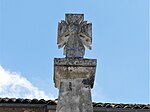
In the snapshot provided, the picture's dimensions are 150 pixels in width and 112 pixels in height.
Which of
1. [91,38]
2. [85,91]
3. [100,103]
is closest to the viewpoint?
[85,91]

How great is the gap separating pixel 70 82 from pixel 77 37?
75cm

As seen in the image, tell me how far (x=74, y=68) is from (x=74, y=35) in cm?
58

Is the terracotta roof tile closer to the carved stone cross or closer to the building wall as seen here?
the building wall

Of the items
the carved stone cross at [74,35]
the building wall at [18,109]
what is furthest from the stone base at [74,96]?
the building wall at [18,109]

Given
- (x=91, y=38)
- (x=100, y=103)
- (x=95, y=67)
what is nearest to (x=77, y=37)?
(x=91, y=38)

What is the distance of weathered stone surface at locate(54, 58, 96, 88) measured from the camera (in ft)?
19.2

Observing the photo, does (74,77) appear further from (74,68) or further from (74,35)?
(74,35)

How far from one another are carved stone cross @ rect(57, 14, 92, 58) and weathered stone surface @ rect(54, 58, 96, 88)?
0.25 m

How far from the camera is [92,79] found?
588 centimetres

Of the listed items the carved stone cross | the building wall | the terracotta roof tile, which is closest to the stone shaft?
the carved stone cross

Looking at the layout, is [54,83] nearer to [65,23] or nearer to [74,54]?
[74,54]

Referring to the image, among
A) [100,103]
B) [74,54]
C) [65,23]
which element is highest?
[65,23]

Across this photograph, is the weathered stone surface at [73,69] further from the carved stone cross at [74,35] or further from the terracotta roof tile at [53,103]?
the terracotta roof tile at [53,103]

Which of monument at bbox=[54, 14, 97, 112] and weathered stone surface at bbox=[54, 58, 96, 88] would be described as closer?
monument at bbox=[54, 14, 97, 112]
